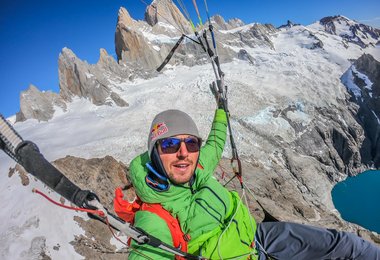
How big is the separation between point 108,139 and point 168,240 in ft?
160

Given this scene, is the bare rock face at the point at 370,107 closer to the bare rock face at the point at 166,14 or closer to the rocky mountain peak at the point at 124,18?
the bare rock face at the point at 166,14

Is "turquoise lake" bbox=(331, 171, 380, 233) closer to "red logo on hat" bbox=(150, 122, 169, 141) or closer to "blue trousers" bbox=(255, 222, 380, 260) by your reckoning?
"blue trousers" bbox=(255, 222, 380, 260)

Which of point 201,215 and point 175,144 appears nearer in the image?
point 201,215

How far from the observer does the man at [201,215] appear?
382 cm

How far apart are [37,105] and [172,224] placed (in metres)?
72.6

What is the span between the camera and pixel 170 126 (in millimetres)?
4152

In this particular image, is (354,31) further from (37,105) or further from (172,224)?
(172,224)

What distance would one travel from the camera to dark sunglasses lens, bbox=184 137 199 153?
4191 millimetres

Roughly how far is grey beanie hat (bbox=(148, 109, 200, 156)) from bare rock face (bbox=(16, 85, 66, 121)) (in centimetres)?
6895

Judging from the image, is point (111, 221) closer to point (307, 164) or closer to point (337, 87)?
point (307, 164)

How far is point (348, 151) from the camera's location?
8044 centimetres

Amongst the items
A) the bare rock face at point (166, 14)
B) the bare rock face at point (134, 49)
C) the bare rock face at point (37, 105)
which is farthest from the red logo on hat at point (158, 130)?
the bare rock face at point (166, 14)

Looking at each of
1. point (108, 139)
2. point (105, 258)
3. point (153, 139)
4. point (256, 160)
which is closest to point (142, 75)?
point (108, 139)

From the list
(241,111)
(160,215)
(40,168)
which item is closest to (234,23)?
(241,111)
